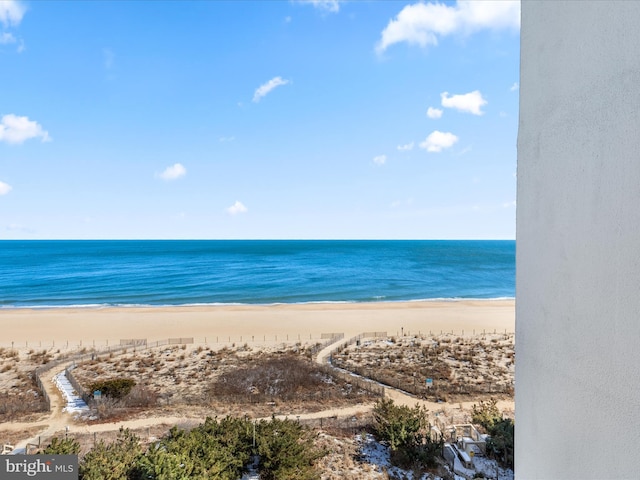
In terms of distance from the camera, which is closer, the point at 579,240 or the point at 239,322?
the point at 579,240

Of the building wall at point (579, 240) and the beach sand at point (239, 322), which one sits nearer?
the building wall at point (579, 240)

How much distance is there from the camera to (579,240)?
72.2 inches

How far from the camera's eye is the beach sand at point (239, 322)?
74.8 ft

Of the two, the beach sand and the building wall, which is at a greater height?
the building wall

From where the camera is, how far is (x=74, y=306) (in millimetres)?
33438

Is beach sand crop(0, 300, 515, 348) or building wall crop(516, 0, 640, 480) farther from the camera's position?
beach sand crop(0, 300, 515, 348)

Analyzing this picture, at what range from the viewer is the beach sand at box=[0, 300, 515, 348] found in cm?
2280

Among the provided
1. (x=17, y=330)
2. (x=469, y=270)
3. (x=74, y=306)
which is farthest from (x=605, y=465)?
(x=469, y=270)

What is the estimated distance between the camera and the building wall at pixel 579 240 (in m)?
1.59

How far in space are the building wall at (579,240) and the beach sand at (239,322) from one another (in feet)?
67.9

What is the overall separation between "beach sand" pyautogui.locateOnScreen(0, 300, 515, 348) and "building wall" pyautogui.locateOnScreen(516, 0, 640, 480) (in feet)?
67.9

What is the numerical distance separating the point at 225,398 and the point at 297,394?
243 cm

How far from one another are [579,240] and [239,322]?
26.5m

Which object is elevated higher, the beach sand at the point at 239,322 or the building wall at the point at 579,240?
the building wall at the point at 579,240
